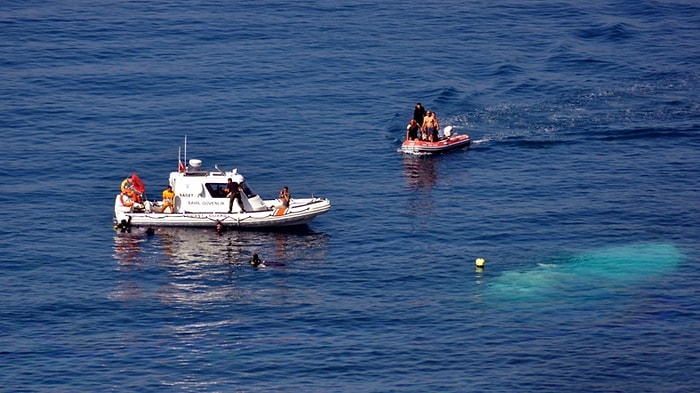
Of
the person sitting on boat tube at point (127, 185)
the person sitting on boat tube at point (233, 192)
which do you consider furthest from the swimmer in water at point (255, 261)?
the person sitting on boat tube at point (127, 185)

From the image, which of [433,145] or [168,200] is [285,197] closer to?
[168,200]

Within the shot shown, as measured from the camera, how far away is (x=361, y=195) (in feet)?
250

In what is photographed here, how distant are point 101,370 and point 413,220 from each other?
77.7 feet

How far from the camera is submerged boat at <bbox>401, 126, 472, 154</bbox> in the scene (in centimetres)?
8212

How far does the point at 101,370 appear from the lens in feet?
178

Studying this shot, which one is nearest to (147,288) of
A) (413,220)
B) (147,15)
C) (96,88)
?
(413,220)

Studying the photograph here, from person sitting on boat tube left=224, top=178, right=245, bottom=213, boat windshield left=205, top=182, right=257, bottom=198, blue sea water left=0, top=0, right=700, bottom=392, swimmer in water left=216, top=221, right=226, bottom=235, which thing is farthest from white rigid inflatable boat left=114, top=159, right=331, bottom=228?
blue sea water left=0, top=0, right=700, bottom=392

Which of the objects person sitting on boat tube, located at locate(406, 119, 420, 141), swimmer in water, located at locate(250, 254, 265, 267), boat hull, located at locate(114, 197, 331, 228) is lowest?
swimmer in water, located at locate(250, 254, 265, 267)

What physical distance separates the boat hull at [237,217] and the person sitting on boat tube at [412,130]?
13876mm

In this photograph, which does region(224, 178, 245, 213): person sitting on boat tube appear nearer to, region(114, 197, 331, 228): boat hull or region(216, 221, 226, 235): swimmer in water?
region(114, 197, 331, 228): boat hull

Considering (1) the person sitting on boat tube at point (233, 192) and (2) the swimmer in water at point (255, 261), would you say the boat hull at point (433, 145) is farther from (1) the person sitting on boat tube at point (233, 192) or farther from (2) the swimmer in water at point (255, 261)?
(2) the swimmer in water at point (255, 261)

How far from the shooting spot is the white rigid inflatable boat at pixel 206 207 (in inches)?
2753

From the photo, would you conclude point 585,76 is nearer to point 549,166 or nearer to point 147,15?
point 549,166

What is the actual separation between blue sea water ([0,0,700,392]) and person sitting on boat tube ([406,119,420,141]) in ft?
6.61
